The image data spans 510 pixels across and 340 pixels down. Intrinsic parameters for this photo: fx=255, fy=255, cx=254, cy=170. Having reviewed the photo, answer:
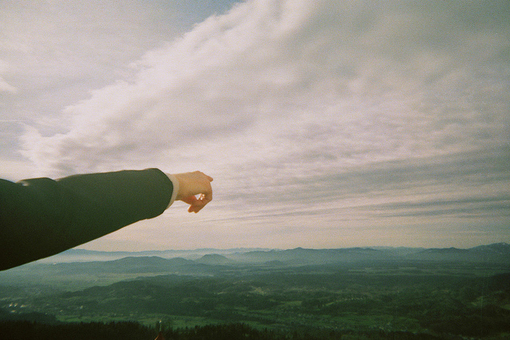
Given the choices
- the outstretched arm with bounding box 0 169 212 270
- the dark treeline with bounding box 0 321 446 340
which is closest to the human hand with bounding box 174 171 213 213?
the outstretched arm with bounding box 0 169 212 270

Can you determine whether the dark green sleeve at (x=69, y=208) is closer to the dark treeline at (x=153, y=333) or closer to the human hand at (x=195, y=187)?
the human hand at (x=195, y=187)

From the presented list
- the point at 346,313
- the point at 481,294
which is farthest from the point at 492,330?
the point at 346,313

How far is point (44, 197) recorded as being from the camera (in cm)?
103

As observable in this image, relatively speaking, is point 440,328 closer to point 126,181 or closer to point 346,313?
point 346,313

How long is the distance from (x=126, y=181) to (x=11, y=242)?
0.52 metres

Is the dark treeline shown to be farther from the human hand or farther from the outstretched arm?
the outstretched arm

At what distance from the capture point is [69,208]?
1097 mm

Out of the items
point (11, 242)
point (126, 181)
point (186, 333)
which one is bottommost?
point (186, 333)

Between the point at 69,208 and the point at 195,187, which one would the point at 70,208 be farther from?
the point at 195,187

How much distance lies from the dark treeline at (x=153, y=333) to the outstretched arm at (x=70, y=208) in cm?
13248

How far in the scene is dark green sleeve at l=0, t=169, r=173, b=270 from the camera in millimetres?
935

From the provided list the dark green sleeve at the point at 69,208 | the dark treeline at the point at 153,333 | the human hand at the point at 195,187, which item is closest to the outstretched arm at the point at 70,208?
the dark green sleeve at the point at 69,208

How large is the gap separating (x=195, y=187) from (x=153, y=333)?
147832 millimetres

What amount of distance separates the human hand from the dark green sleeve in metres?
0.26
